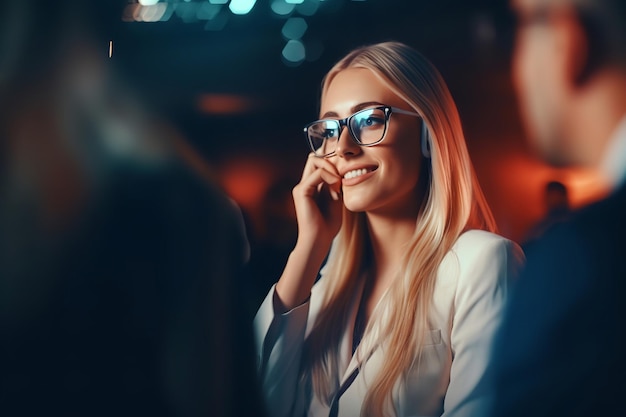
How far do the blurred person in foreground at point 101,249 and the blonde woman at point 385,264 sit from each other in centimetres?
17

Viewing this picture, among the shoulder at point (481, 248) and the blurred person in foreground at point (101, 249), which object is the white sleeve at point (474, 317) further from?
the blurred person in foreground at point (101, 249)

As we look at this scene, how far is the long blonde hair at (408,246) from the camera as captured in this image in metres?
1.66

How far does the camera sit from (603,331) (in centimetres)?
171

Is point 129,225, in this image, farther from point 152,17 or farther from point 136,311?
point 152,17

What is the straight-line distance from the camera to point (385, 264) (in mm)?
1736

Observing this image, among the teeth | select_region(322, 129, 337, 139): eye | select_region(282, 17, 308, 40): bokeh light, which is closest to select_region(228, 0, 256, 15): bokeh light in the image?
select_region(282, 17, 308, 40): bokeh light

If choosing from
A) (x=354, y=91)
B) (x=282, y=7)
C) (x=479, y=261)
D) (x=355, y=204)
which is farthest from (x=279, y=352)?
(x=282, y=7)

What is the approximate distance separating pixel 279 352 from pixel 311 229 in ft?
1.11

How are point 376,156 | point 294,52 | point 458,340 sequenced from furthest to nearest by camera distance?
point 294,52 < point 376,156 < point 458,340

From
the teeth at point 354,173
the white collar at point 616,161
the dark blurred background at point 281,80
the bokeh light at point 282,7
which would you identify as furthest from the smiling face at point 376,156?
the white collar at point 616,161

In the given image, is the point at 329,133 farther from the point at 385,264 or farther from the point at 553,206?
the point at 553,206

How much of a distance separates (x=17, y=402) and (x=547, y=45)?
5.84 feet

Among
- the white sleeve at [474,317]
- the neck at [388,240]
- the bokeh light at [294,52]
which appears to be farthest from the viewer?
the bokeh light at [294,52]

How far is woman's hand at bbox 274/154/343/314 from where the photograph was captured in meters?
1.78
